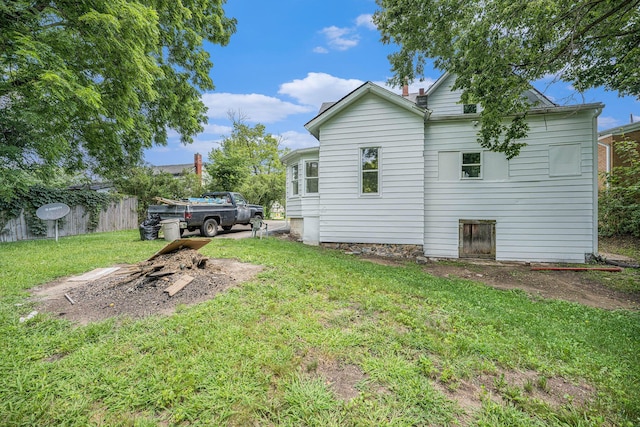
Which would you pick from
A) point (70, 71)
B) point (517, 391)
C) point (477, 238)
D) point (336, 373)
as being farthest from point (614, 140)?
point (70, 71)

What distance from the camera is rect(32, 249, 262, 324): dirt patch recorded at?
11.3 ft

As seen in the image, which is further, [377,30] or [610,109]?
[377,30]

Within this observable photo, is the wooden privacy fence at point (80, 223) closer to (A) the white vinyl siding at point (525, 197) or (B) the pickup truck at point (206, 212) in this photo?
(B) the pickup truck at point (206, 212)

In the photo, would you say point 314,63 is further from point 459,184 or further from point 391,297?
point 391,297

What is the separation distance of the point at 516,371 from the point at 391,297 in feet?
6.25

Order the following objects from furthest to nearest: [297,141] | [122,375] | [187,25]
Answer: [297,141] → [187,25] → [122,375]

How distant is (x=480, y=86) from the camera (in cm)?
639

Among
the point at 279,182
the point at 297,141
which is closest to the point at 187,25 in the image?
the point at 279,182

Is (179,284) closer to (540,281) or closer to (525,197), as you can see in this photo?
(540,281)

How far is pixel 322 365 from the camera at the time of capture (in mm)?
2432

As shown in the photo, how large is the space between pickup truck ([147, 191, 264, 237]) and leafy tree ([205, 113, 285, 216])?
304 inches

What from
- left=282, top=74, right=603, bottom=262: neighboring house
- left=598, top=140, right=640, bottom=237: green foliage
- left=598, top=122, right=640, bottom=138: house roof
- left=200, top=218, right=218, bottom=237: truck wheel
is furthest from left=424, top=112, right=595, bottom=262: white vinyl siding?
left=200, top=218, right=218, bottom=237: truck wheel

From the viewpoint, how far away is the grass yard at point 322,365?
1.90m

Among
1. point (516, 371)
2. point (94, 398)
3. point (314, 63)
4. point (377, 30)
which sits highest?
point (314, 63)
